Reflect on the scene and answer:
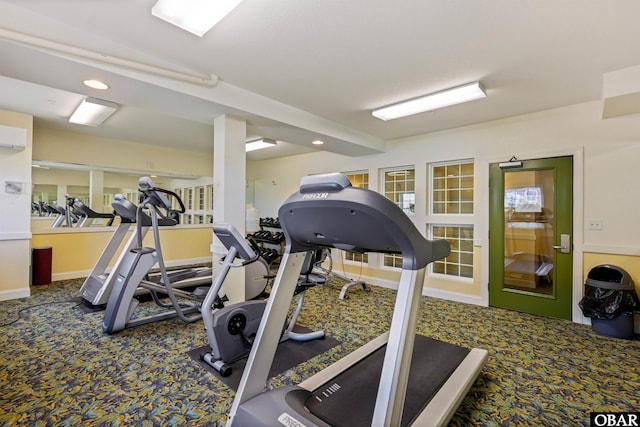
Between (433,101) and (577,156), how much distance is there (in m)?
1.96

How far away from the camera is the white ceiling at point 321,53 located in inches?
78.2

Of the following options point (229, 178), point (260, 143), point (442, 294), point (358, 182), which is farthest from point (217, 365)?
point (358, 182)

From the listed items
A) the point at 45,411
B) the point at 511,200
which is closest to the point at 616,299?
the point at 511,200

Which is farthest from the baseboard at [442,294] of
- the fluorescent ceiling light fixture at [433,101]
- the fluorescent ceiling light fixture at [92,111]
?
the fluorescent ceiling light fixture at [92,111]

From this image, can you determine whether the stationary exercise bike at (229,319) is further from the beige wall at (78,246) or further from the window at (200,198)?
the window at (200,198)

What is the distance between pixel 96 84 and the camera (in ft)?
8.67

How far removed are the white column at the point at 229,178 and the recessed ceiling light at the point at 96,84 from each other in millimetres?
1115

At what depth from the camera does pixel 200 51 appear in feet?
8.23

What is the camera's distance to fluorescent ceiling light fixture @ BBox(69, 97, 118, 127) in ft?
12.0

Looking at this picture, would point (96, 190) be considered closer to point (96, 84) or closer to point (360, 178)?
point (96, 84)

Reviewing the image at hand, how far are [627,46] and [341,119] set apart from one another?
288 centimetres

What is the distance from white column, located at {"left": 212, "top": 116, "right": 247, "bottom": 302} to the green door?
3.56 meters

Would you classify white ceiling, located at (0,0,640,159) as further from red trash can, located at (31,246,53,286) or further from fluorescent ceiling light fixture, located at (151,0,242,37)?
red trash can, located at (31,246,53,286)

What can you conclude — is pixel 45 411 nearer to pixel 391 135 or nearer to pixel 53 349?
pixel 53 349
